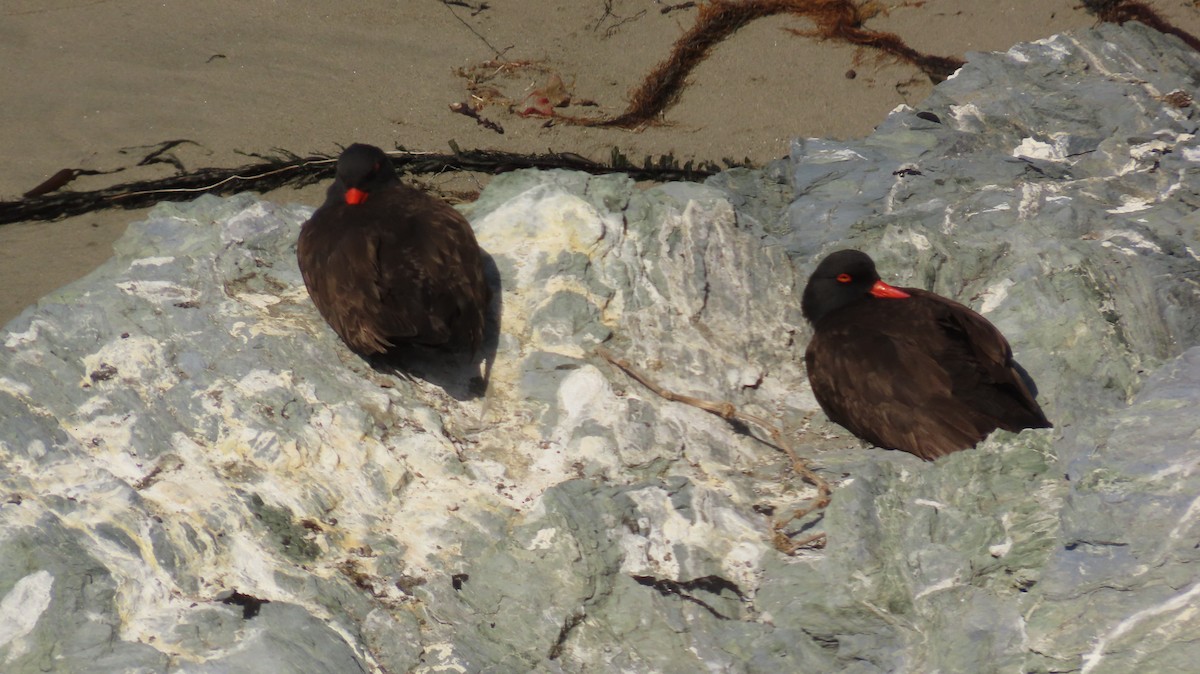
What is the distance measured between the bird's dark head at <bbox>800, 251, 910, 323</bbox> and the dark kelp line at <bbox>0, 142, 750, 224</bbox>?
1527 mm

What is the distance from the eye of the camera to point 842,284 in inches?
201

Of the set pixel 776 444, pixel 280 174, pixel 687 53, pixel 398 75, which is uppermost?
pixel 687 53

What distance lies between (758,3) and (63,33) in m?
4.21

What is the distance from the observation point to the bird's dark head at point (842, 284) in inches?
201

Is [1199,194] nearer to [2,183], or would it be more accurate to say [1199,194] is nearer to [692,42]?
[692,42]

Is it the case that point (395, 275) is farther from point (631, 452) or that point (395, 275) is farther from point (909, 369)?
point (909, 369)

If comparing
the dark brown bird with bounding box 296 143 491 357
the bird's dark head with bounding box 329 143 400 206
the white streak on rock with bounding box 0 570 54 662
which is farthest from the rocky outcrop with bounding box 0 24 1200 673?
the bird's dark head with bounding box 329 143 400 206

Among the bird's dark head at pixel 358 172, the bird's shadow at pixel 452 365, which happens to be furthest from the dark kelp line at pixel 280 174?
the bird's shadow at pixel 452 365

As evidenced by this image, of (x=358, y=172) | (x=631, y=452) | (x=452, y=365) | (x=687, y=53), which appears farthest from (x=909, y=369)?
(x=687, y=53)

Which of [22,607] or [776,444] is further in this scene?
[776,444]

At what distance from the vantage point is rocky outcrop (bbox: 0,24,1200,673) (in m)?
3.27

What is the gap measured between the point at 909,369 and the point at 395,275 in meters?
2.08

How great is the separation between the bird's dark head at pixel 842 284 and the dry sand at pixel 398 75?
67.4 inches

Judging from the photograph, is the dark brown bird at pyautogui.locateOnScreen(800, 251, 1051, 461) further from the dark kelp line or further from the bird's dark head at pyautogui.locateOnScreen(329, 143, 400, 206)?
the bird's dark head at pyautogui.locateOnScreen(329, 143, 400, 206)
